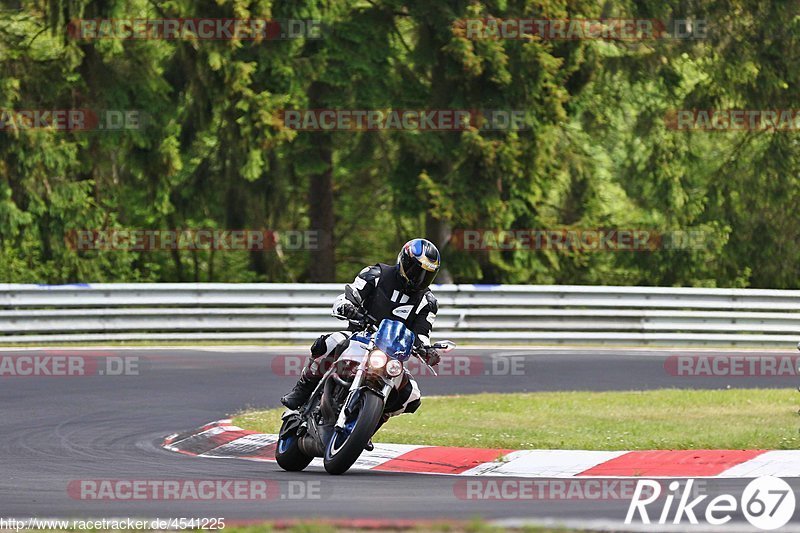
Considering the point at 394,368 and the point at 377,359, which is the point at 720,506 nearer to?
the point at 394,368

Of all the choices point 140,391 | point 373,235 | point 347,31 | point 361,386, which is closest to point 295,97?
point 347,31

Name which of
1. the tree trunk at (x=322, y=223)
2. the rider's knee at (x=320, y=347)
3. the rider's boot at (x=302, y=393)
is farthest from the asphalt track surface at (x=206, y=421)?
the tree trunk at (x=322, y=223)

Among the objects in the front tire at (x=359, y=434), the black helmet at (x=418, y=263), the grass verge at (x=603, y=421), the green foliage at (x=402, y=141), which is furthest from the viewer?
the green foliage at (x=402, y=141)

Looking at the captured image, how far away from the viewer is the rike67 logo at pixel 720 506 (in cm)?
795

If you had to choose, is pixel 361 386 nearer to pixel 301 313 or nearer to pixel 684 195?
pixel 301 313

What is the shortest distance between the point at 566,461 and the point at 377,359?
1962 mm

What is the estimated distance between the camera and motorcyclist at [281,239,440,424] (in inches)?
414

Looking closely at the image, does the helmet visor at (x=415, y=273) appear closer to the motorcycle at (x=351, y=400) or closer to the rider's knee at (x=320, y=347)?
the motorcycle at (x=351, y=400)

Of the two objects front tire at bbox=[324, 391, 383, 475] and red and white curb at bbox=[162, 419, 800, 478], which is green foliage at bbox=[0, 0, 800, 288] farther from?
front tire at bbox=[324, 391, 383, 475]

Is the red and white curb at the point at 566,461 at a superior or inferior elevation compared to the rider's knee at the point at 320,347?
inferior

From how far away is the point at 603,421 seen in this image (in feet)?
46.9

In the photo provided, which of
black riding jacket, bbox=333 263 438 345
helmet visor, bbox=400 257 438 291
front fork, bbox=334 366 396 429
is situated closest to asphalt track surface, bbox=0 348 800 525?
front fork, bbox=334 366 396 429

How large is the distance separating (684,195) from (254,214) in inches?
363

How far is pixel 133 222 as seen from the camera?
102 ft
